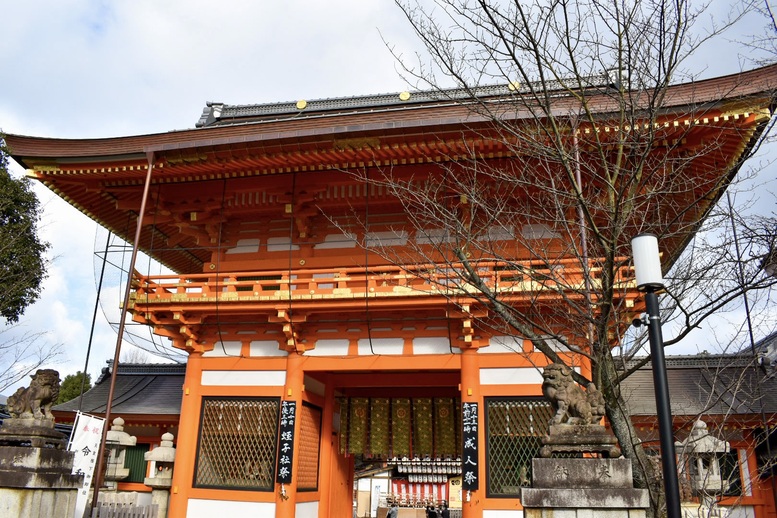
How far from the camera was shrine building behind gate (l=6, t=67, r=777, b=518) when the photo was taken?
403 inches

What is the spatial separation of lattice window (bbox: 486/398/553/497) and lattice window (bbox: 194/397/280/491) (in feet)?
13.3

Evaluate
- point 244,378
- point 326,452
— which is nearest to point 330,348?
point 244,378

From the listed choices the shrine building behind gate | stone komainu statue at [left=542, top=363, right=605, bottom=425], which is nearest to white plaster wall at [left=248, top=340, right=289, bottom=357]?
the shrine building behind gate

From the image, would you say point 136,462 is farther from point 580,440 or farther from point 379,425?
point 580,440

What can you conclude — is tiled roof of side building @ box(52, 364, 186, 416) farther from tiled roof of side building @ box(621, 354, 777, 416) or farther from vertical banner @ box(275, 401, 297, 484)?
tiled roof of side building @ box(621, 354, 777, 416)

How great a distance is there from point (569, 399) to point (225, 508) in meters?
7.71

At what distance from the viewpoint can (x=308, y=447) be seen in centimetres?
1223

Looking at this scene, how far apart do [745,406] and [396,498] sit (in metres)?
28.0

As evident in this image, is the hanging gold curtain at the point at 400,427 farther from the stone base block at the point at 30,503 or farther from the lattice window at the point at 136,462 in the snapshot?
the stone base block at the point at 30,503

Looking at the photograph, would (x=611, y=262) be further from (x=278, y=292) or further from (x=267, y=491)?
→ (x=267, y=491)

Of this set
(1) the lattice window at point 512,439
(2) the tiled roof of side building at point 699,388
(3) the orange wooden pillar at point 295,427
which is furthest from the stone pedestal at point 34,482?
(2) the tiled roof of side building at point 699,388

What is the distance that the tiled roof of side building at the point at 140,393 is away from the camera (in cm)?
1476

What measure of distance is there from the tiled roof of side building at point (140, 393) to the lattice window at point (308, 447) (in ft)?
12.3

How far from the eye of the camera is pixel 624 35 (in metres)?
5.90
